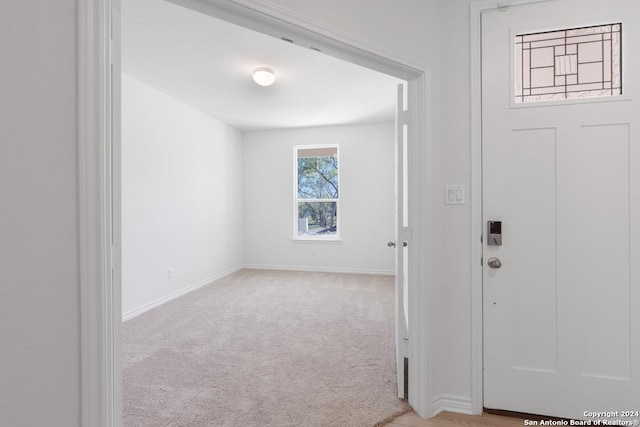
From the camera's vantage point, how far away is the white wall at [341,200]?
5.78m

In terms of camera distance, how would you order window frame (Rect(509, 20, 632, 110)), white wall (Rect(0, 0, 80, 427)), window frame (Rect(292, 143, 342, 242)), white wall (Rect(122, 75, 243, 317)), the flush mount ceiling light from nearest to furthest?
white wall (Rect(0, 0, 80, 427))
window frame (Rect(509, 20, 632, 110))
the flush mount ceiling light
white wall (Rect(122, 75, 243, 317))
window frame (Rect(292, 143, 342, 242))

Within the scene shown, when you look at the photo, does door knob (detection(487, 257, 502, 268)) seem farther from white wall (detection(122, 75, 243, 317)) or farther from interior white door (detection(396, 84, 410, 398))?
white wall (detection(122, 75, 243, 317))

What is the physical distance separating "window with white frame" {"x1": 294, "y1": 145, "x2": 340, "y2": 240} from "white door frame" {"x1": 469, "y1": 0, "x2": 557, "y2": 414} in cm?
416

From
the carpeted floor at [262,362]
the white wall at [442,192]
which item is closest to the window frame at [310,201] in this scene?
the carpeted floor at [262,362]

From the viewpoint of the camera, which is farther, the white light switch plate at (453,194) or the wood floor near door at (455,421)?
the white light switch plate at (453,194)

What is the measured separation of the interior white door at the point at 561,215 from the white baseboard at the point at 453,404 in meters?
0.13

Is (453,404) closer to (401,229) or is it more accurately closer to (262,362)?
(401,229)

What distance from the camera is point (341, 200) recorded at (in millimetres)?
6008

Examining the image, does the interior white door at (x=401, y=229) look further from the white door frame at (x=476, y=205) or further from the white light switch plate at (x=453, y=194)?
the white door frame at (x=476, y=205)

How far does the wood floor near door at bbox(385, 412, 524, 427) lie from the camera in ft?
5.96

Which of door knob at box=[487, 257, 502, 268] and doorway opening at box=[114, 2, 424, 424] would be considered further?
doorway opening at box=[114, 2, 424, 424]

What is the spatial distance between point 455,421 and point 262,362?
4.64 ft

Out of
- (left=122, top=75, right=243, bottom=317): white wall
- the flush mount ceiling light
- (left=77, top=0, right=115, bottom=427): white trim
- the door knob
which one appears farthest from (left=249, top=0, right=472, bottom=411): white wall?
(left=122, top=75, right=243, bottom=317): white wall

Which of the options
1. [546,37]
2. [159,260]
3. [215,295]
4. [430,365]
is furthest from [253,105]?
[430,365]
